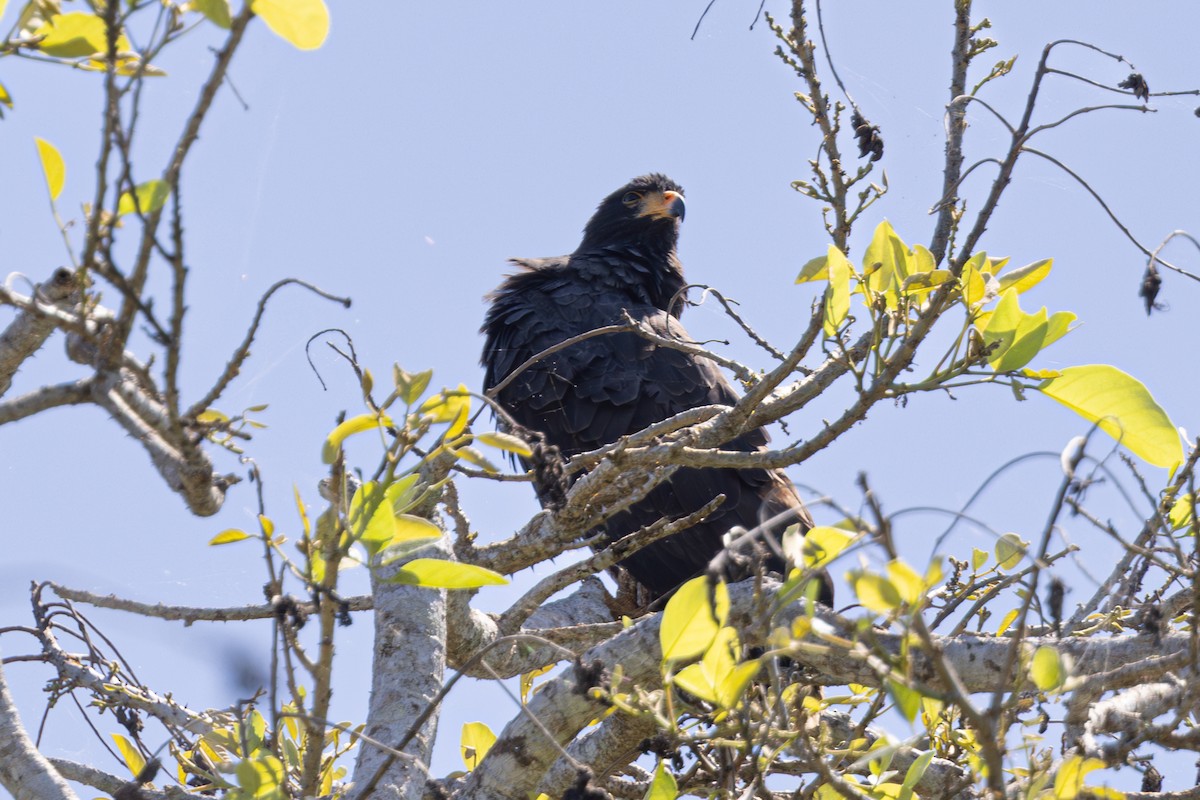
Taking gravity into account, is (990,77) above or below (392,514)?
above

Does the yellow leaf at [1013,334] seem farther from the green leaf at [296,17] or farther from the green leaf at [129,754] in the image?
the green leaf at [129,754]

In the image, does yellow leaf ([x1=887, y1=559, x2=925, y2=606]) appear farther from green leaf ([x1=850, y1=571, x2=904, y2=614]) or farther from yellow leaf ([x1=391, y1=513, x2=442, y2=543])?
yellow leaf ([x1=391, y1=513, x2=442, y2=543])

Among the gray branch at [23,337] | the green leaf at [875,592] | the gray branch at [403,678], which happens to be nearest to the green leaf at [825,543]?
the green leaf at [875,592]

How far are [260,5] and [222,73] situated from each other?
0.52 feet

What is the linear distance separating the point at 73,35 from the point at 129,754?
1861 millimetres

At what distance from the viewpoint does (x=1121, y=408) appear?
1839 mm

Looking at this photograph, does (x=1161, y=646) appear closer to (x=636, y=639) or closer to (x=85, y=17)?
(x=636, y=639)

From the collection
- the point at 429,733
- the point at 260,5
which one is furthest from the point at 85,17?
the point at 429,733

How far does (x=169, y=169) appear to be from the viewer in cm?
131

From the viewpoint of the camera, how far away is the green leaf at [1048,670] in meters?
1.42

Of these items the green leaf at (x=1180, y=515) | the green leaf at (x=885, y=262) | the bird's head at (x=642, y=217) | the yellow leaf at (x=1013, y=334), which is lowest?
the green leaf at (x=1180, y=515)

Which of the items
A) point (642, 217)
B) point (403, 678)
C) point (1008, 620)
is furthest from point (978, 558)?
point (642, 217)

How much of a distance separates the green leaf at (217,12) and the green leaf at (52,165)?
34cm

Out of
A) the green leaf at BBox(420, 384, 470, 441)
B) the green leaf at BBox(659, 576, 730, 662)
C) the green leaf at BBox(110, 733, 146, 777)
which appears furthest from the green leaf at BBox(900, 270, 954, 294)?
the green leaf at BBox(110, 733, 146, 777)
